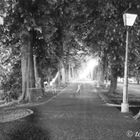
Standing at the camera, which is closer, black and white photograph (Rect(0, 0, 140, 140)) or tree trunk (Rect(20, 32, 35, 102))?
black and white photograph (Rect(0, 0, 140, 140))

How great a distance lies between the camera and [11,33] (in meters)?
14.1

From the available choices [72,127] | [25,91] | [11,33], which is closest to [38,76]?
[25,91]

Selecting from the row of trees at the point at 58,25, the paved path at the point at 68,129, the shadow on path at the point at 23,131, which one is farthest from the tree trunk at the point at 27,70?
the shadow on path at the point at 23,131

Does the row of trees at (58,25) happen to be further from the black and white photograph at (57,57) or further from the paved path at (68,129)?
the paved path at (68,129)

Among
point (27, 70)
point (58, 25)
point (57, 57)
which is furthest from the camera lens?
point (57, 57)

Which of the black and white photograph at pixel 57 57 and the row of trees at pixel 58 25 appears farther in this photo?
the row of trees at pixel 58 25

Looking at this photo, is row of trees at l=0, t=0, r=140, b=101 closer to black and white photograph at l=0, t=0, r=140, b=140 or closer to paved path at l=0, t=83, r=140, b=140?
black and white photograph at l=0, t=0, r=140, b=140

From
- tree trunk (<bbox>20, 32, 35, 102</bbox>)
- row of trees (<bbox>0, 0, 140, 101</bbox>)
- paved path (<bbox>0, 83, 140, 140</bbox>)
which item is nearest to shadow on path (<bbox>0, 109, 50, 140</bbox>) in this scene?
paved path (<bbox>0, 83, 140, 140</bbox>)

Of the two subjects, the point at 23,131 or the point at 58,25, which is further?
the point at 58,25

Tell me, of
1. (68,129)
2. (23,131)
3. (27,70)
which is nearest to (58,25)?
(27,70)

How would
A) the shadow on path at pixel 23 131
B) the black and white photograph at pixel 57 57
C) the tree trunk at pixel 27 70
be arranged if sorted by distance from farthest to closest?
the tree trunk at pixel 27 70 < the black and white photograph at pixel 57 57 < the shadow on path at pixel 23 131

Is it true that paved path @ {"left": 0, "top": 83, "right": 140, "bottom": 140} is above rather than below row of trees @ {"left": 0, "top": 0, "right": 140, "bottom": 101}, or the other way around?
below

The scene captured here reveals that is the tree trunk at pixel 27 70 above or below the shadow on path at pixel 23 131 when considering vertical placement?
above

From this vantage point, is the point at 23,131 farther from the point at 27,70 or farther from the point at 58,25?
the point at 58,25
